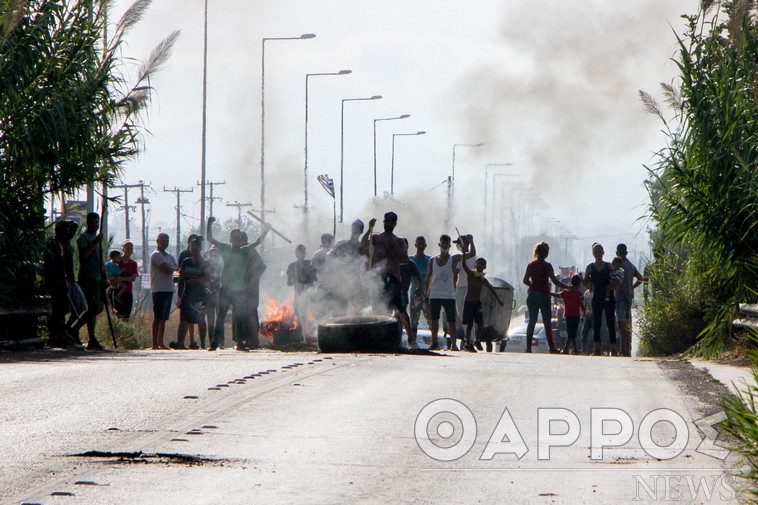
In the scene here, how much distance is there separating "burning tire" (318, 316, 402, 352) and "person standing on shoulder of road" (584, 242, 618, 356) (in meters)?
4.43

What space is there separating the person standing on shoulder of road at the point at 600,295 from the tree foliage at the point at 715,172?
157 inches

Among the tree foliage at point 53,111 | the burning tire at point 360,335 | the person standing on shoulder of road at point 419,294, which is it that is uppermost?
the tree foliage at point 53,111

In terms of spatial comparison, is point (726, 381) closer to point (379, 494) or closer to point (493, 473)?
point (493, 473)

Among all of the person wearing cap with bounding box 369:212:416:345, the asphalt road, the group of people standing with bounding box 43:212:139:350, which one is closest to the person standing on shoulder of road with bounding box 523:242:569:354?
the person wearing cap with bounding box 369:212:416:345

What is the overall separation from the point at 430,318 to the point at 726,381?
787 centimetres

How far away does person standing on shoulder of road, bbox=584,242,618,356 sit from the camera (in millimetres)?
18891

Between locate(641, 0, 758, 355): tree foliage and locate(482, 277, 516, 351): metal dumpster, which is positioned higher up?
locate(641, 0, 758, 355): tree foliage

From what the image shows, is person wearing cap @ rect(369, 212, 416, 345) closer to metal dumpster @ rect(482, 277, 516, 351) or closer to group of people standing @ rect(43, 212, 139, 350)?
group of people standing @ rect(43, 212, 139, 350)

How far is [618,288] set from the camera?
19109 millimetres

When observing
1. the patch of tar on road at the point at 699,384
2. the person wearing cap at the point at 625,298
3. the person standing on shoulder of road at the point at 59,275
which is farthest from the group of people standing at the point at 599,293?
the person standing on shoulder of road at the point at 59,275

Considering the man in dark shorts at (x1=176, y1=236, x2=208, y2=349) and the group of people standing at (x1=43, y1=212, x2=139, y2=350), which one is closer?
the group of people standing at (x1=43, y1=212, x2=139, y2=350)

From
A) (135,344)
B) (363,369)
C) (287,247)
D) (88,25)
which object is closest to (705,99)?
(363,369)

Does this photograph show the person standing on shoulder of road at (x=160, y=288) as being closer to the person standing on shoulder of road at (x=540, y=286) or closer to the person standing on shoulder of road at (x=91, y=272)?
the person standing on shoulder of road at (x=91, y=272)

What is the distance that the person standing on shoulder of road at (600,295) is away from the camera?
62.0 feet
